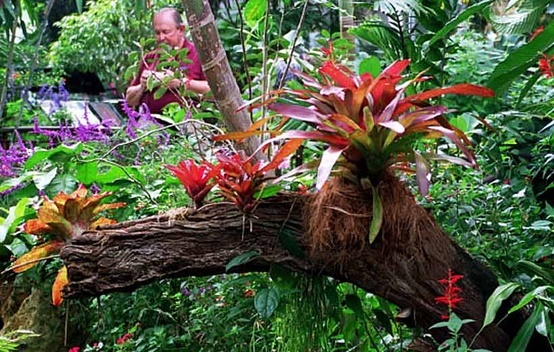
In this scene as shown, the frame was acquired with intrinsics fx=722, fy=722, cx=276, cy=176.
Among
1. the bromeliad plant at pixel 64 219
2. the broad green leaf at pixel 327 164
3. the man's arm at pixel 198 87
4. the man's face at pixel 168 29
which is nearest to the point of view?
the broad green leaf at pixel 327 164

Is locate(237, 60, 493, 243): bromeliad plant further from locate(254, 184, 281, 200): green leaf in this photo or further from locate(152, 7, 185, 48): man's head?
locate(152, 7, 185, 48): man's head

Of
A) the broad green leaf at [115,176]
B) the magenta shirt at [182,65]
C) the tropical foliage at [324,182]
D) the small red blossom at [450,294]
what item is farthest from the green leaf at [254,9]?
the small red blossom at [450,294]

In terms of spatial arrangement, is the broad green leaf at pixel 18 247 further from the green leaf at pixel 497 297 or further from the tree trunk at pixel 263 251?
the green leaf at pixel 497 297

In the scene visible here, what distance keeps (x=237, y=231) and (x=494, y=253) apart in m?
0.68

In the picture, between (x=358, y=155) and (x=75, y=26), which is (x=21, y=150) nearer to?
(x=358, y=155)

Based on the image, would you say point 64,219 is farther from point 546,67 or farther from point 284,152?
point 546,67

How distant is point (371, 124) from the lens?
4.48ft

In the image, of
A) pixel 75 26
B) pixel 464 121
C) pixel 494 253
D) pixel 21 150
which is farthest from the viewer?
pixel 75 26

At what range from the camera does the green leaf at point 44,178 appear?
2076 mm

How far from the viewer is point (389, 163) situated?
1.46m

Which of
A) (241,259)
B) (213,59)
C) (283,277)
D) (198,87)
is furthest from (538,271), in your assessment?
(198,87)

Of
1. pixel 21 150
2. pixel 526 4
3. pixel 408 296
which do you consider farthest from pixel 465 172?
pixel 21 150

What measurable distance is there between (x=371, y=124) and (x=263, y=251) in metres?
0.36

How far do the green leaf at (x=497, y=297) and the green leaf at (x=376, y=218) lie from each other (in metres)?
0.28
